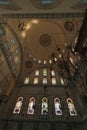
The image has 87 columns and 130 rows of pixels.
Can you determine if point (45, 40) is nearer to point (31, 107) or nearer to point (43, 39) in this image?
point (43, 39)

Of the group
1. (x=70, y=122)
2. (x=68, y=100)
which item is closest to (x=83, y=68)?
(x=68, y=100)

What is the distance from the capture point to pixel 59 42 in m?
21.7

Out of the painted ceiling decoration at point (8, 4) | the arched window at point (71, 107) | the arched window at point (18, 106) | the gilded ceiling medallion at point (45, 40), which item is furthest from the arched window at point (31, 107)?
the gilded ceiling medallion at point (45, 40)

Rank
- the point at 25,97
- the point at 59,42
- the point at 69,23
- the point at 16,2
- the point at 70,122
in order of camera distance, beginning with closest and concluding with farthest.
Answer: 1. the point at 16,2
2. the point at 70,122
3. the point at 25,97
4. the point at 69,23
5. the point at 59,42

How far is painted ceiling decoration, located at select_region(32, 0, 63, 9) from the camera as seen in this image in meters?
6.25

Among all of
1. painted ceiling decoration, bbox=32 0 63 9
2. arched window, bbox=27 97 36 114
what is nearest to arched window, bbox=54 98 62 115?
arched window, bbox=27 97 36 114

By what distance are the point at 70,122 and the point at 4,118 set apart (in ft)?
17.6

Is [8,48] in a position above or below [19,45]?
below

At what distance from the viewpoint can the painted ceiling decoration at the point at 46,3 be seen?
6249 millimetres

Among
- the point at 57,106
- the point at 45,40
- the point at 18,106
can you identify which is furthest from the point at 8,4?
the point at 45,40

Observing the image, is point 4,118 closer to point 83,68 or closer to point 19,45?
point 83,68

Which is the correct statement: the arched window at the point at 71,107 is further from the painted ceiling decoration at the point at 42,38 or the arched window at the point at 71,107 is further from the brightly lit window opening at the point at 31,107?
the painted ceiling decoration at the point at 42,38

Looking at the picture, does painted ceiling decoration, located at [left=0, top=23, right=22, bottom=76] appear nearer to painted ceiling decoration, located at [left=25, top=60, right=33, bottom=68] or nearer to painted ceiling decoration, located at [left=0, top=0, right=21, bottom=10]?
painted ceiling decoration, located at [left=25, top=60, right=33, bottom=68]

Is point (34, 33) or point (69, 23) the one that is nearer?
point (69, 23)
